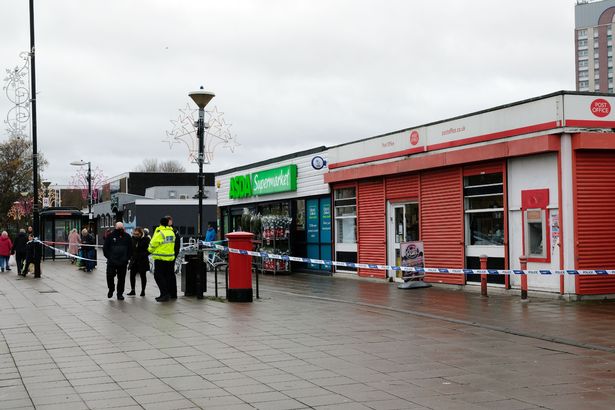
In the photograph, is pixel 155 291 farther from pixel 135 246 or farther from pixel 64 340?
pixel 64 340

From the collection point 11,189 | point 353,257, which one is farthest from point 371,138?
point 11,189

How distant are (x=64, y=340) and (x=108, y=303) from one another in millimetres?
5099

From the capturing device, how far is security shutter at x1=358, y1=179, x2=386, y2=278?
2261 centimetres

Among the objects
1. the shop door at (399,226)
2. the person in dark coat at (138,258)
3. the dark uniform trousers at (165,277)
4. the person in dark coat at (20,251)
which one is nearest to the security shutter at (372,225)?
the shop door at (399,226)

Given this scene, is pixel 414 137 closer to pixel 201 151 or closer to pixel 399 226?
pixel 399 226

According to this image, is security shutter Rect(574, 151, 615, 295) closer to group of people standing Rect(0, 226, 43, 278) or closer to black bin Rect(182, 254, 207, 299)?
black bin Rect(182, 254, 207, 299)

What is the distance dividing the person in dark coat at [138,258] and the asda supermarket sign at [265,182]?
31.4 ft

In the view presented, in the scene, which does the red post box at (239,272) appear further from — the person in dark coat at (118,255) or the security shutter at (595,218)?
the security shutter at (595,218)

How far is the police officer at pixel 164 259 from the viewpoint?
16.5m

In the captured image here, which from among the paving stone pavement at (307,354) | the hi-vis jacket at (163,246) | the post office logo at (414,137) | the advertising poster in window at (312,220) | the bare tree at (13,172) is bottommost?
the paving stone pavement at (307,354)

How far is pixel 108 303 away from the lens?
16062mm

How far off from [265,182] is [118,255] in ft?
44.1

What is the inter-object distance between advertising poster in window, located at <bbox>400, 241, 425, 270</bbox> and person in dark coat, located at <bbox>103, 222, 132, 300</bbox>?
259 inches

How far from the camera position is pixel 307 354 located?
31.8 ft
